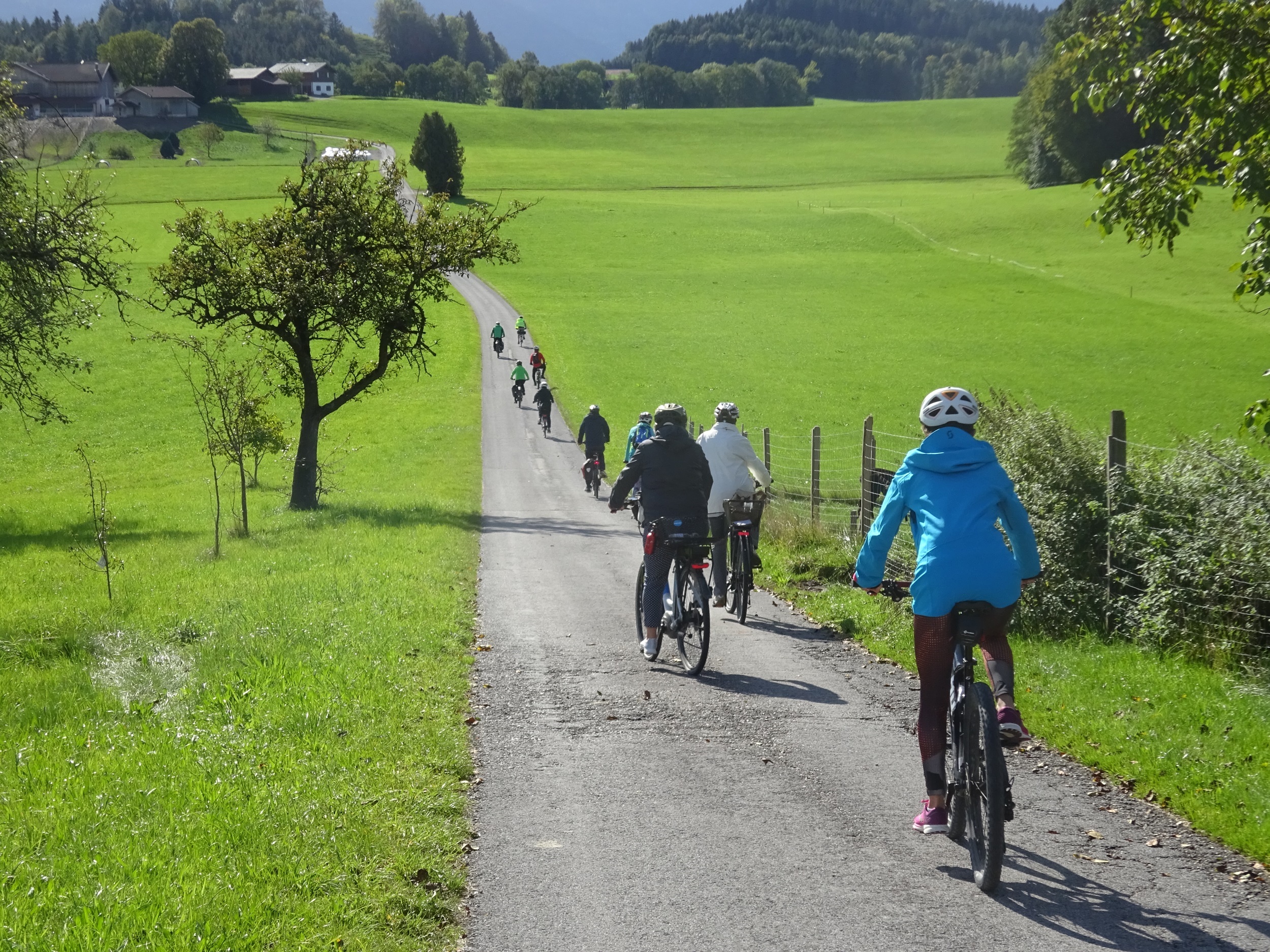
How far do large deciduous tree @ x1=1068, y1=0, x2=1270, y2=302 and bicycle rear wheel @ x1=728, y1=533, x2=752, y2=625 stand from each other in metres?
4.50

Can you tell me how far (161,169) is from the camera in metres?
114

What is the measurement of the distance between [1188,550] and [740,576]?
423cm

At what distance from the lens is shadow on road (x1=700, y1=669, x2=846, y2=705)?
860 cm

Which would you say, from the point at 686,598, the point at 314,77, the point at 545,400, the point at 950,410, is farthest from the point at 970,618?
the point at 314,77

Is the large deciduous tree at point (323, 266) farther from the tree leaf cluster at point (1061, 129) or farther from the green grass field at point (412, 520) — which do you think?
the tree leaf cluster at point (1061, 129)

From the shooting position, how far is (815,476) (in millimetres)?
18328

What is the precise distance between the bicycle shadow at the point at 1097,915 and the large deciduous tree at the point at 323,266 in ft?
66.4

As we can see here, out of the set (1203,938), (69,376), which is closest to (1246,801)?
(1203,938)

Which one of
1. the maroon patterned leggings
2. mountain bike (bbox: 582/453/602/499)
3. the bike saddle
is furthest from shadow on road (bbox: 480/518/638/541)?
the bike saddle

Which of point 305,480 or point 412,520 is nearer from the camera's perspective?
point 412,520

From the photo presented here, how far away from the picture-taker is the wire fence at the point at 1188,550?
8844 millimetres

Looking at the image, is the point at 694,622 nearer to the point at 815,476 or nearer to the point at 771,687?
the point at 771,687

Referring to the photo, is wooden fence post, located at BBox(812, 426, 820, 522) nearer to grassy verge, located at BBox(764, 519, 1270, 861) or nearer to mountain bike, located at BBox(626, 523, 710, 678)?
grassy verge, located at BBox(764, 519, 1270, 861)

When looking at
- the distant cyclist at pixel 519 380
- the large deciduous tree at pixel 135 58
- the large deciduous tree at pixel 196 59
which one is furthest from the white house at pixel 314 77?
the distant cyclist at pixel 519 380
